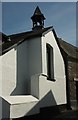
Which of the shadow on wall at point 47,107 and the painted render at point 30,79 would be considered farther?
the shadow on wall at point 47,107

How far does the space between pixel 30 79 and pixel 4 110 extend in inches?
174

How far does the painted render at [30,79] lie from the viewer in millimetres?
10734

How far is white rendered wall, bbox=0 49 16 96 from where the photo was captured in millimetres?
11125

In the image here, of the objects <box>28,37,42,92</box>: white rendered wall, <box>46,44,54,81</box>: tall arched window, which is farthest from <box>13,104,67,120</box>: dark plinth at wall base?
<box>28,37,42,92</box>: white rendered wall

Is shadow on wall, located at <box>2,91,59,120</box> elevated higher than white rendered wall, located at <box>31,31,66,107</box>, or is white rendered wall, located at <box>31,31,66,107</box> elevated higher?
white rendered wall, located at <box>31,31,66,107</box>

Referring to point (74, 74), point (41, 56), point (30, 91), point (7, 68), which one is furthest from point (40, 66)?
point (74, 74)

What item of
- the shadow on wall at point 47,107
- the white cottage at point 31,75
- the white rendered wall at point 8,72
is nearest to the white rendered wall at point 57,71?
the white cottage at point 31,75

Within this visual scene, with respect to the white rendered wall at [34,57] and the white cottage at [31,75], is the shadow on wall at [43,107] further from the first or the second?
the white rendered wall at [34,57]

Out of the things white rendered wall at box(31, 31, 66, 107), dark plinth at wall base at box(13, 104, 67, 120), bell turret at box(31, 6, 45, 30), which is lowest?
dark plinth at wall base at box(13, 104, 67, 120)

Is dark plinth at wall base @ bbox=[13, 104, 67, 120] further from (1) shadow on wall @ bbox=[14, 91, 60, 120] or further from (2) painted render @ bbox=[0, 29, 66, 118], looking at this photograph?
(2) painted render @ bbox=[0, 29, 66, 118]

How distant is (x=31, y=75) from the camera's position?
543 inches

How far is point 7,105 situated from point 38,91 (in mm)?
3163

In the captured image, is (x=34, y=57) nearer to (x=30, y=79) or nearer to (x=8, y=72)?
(x=30, y=79)

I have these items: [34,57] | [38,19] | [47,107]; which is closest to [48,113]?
[47,107]
